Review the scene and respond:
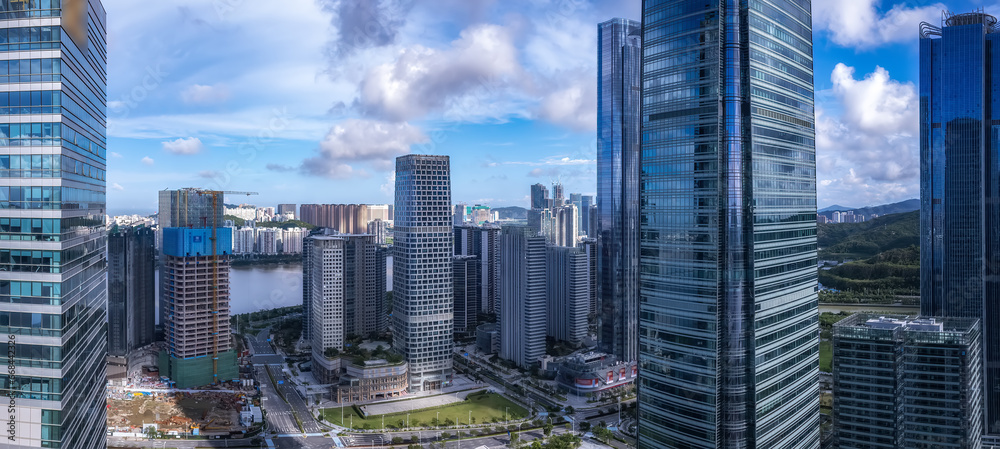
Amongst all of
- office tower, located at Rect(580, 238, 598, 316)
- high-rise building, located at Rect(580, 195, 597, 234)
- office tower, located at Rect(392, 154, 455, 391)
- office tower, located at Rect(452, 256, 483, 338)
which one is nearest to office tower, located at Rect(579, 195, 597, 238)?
high-rise building, located at Rect(580, 195, 597, 234)

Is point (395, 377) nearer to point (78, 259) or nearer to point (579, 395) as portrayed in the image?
point (579, 395)

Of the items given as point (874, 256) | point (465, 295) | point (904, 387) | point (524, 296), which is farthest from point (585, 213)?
point (904, 387)

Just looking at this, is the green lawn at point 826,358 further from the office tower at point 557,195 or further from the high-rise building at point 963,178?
the office tower at point 557,195

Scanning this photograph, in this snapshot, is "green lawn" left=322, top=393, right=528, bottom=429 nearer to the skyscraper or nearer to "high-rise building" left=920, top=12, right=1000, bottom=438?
the skyscraper

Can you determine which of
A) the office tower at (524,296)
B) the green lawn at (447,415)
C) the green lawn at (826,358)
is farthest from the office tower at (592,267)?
the green lawn at (447,415)

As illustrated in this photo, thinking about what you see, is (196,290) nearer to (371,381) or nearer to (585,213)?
(371,381)

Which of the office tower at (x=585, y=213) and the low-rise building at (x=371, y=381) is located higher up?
the office tower at (x=585, y=213)
